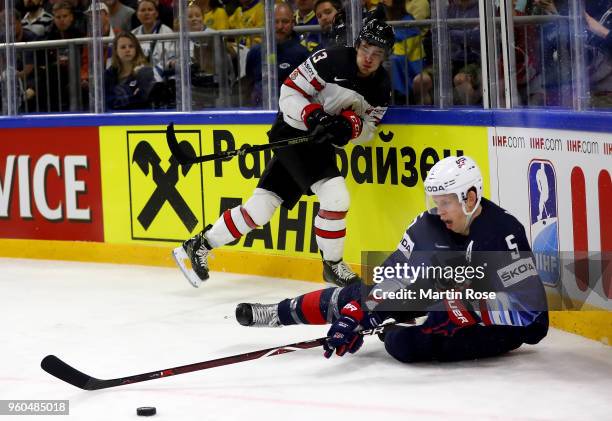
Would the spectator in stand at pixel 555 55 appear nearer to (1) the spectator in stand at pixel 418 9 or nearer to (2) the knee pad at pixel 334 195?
(1) the spectator in stand at pixel 418 9

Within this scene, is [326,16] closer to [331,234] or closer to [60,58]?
[331,234]

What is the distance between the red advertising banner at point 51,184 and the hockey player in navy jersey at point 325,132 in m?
1.80

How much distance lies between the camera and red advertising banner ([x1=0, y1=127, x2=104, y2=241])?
8.42m

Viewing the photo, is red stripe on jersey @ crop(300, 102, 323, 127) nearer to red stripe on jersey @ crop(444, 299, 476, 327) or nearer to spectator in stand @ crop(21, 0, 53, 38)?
red stripe on jersey @ crop(444, 299, 476, 327)

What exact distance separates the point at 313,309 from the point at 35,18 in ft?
14.2

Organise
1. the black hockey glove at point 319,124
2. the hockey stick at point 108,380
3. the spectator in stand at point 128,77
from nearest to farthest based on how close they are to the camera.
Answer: the hockey stick at point 108,380 → the black hockey glove at point 319,124 → the spectator in stand at point 128,77

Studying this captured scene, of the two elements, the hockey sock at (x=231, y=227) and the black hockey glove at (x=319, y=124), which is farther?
the hockey sock at (x=231, y=227)

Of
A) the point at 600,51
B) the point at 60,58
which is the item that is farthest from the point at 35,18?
the point at 600,51

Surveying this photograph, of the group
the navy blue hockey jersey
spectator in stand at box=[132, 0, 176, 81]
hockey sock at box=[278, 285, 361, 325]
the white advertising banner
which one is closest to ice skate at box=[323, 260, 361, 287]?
the white advertising banner

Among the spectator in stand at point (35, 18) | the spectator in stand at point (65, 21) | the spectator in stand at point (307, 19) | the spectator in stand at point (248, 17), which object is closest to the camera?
the spectator in stand at point (307, 19)

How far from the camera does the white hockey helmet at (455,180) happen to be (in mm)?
4793

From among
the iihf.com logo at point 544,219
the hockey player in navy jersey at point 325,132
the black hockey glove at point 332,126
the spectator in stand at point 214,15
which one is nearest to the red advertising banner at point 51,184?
the spectator in stand at point 214,15

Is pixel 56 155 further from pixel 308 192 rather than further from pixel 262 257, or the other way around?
pixel 308 192

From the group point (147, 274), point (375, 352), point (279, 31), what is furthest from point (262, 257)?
point (375, 352)
